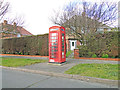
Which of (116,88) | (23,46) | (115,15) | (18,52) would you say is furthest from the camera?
(18,52)

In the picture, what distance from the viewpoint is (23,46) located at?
46.8 feet

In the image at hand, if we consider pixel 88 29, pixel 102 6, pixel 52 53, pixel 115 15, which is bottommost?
pixel 52 53

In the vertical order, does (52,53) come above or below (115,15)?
below

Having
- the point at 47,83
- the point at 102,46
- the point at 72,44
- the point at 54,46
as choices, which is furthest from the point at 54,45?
the point at 72,44

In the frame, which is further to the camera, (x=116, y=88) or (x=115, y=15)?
(x=115, y=15)

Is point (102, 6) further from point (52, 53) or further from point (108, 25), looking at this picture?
point (52, 53)

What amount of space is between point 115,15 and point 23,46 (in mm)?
13330

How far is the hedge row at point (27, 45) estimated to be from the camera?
12.0 m

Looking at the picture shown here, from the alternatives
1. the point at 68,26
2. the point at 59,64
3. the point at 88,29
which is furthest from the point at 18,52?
the point at 88,29

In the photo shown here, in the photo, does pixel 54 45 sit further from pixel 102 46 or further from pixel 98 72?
pixel 102 46

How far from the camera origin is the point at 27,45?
1375 cm

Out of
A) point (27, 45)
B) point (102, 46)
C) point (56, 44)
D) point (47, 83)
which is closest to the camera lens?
point (47, 83)

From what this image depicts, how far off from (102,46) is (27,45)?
10.1m

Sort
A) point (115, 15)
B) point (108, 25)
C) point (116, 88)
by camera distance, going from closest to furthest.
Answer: point (116, 88), point (115, 15), point (108, 25)
